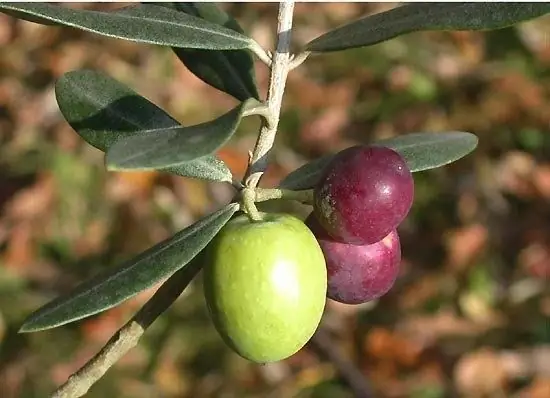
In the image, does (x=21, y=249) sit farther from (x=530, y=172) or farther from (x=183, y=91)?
(x=530, y=172)

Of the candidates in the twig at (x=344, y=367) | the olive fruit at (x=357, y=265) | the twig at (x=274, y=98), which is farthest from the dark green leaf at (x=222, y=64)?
the twig at (x=344, y=367)

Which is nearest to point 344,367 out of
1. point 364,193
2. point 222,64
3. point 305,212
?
point 305,212

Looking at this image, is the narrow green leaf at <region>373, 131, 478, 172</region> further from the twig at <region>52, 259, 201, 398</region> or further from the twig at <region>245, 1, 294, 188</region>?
the twig at <region>52, 259, 201, 398</region>

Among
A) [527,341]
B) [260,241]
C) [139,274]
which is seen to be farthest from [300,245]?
[527,341]

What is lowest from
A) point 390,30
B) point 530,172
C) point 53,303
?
point 530,172

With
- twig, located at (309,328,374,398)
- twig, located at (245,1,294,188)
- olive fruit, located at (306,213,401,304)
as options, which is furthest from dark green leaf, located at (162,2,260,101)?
twig, located at (309,328,374,398)

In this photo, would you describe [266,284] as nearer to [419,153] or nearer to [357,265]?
[357,265]
